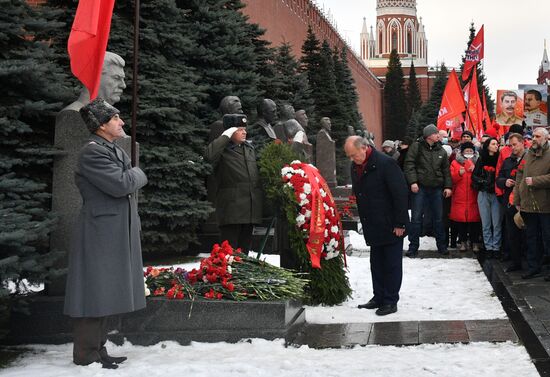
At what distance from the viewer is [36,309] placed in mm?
6172

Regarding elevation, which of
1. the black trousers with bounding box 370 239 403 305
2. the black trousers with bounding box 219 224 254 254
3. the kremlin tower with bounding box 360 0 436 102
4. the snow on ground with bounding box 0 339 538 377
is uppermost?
the kremlin tower with bounding box 360 0 436 102

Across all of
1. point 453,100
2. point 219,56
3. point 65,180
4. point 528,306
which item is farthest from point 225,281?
point 453,100

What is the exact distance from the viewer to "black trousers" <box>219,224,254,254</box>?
825 centimetres

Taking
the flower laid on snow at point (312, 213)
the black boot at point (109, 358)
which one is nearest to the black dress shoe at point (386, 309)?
the flower laid on snow at point (312, 213)

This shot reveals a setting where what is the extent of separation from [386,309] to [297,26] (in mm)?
40625

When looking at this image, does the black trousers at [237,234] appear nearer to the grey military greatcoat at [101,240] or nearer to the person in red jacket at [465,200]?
the grey military greatcoat at [101,240]

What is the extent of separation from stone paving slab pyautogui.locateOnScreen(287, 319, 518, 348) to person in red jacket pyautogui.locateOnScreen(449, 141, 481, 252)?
5561 mm

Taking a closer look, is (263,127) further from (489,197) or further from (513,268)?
(513,268)

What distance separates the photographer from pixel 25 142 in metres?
6.23

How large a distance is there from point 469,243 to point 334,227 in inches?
221

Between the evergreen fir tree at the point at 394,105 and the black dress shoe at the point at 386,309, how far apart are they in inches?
3475

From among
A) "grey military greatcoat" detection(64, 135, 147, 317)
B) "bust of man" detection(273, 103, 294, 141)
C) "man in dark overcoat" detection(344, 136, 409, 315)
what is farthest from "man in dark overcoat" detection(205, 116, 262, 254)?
"bust of man" detection(273, 103, 294, 141)

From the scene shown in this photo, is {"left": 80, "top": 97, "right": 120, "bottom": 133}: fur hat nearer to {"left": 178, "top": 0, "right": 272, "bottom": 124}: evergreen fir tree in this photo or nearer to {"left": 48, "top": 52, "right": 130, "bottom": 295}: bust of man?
{"left": 48, "top": 52, "right": 130, "bottom": 295}: bust of man

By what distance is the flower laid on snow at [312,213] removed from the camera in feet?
25.1
